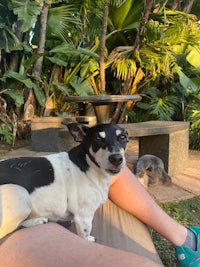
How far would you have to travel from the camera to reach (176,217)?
2717 millimetres

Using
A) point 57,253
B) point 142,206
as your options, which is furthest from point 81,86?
point 57,253

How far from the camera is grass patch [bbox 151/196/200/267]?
2.13m

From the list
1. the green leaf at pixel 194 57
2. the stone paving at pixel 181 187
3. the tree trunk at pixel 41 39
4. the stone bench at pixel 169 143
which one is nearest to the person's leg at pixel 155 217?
the stone paving at pixel 181 187

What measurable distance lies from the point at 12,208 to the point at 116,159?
51cm

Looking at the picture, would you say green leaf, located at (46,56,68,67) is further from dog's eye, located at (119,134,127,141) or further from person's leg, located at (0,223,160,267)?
person's leg, located at (0,223,160,267)

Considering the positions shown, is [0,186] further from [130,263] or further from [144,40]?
[144,40]

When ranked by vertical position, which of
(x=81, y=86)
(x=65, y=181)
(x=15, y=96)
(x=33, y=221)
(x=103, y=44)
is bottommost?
(x=33, y=221)

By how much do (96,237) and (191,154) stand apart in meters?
4.13

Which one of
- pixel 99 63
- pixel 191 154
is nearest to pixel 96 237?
pixel 191 154

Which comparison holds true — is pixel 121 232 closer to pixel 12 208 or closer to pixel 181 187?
pixel 12 208

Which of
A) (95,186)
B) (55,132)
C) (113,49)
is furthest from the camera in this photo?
(113,49)

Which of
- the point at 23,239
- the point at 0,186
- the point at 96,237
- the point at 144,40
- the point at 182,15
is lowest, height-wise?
the point at 96,237

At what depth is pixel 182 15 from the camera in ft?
21.3

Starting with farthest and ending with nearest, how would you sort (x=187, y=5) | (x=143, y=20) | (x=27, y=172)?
(x=187, y=5), (x=143, y=20), (x=27, y=172)
